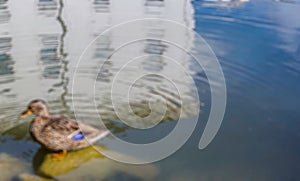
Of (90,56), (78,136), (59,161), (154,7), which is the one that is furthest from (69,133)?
(154,7)

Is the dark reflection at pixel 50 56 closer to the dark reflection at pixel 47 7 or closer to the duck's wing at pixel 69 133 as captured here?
the duck's wing at pixel 69 133

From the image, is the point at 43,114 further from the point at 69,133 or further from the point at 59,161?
the point at 59,161

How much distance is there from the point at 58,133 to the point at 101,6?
9.18 metres

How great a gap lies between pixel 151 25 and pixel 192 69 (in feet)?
11.5

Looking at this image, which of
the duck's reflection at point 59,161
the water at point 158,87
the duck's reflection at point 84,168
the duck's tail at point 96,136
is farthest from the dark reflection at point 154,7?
the duck's reflection at point 84,168

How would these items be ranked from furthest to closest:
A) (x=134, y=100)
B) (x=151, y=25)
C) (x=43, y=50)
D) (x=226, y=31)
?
(x=151, y=25) < (x=226, y=31) < (x=43, y=50) < (x=134, y=100)

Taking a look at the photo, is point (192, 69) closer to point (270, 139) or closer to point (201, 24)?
point (270, 139)

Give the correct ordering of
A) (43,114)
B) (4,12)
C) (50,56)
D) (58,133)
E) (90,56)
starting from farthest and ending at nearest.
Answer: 1. (4,12)
2. (90,56)
3. (50,56)
4. (43,114)
5. (58,133)

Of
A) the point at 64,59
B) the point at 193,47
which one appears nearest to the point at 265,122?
the point at 193,47

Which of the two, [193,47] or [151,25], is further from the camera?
[151,25]

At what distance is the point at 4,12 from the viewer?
37.6 feet

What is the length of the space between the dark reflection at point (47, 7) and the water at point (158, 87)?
159 mm

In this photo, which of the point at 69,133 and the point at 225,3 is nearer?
the point at 69,133

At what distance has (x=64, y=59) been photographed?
7.96 m
